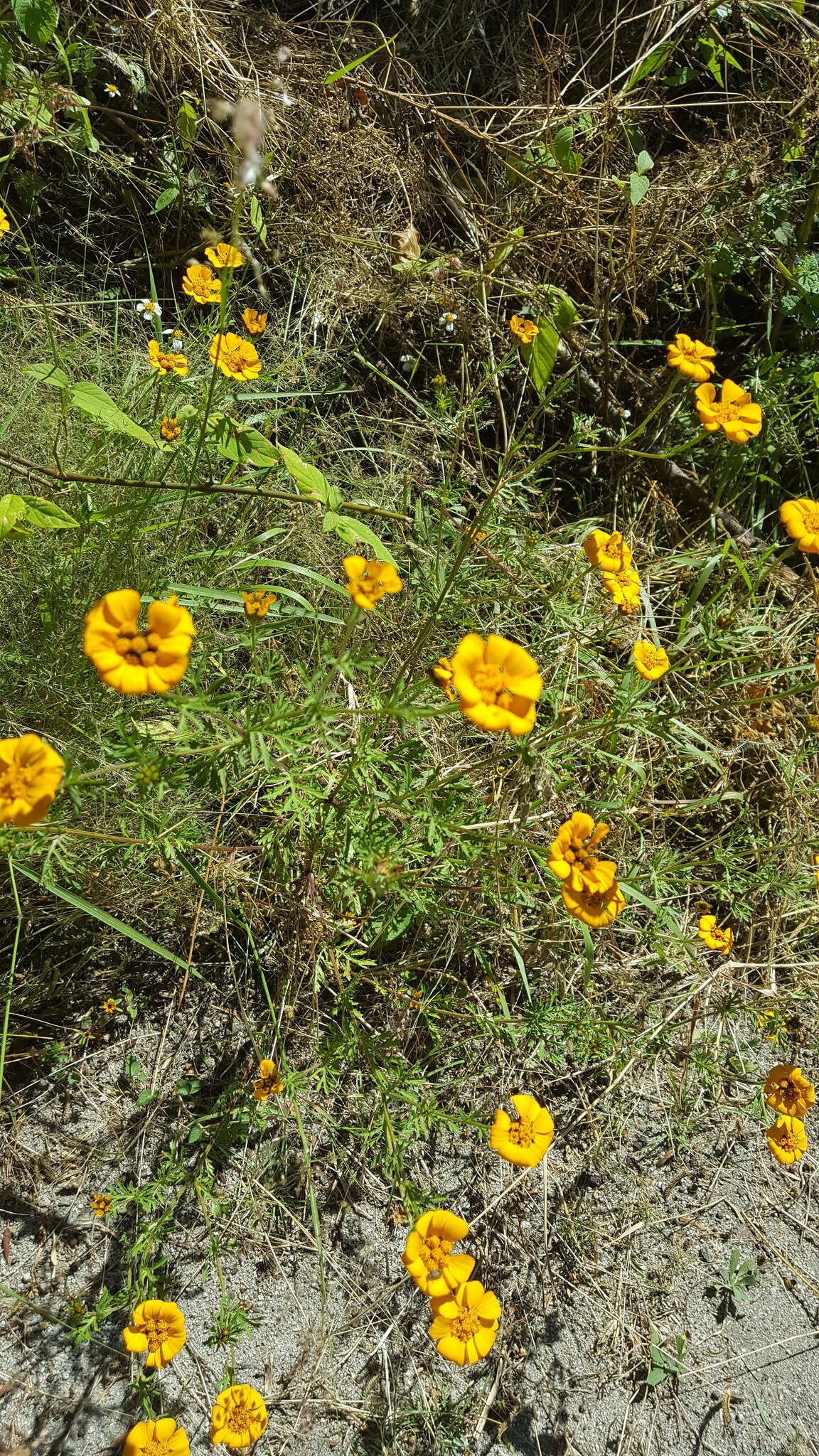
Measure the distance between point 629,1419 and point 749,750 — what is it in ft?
6.29

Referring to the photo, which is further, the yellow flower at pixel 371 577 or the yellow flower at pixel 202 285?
the yellow flower at pixel 202 285

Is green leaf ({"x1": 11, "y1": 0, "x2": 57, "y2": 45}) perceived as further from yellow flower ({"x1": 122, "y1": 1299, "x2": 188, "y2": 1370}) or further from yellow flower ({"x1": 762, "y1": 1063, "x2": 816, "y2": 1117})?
yellow flower ({"x1": 762, "y1": 1063, "x2": 816, "y2": 1117})

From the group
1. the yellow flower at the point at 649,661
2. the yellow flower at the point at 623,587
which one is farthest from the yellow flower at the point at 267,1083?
the yellow flower at the point at 623,587

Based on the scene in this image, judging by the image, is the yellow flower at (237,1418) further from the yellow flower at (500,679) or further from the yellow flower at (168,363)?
the yellow flower at (168,363)

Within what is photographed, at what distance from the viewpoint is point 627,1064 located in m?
2.42

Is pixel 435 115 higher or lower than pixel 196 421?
higher

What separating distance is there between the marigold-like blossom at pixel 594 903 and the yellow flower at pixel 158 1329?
1.15m

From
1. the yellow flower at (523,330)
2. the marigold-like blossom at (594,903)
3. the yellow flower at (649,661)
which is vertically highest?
the yellow flower at (523,330)

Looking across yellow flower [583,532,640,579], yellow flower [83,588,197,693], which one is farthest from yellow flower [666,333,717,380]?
yellow flower [83,588,197,693]

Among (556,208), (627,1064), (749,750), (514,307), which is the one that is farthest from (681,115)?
(627,1064)

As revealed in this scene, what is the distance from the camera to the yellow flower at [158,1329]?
1.77 meters

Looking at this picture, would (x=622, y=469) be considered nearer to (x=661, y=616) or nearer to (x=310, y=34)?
(x=661, y=616)

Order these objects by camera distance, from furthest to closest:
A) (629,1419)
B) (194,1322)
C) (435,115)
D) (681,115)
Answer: (681,115) < (435,115) < (629,1419) < (194,1322)

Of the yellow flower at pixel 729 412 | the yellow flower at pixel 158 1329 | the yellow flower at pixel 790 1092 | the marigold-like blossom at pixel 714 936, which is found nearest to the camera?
the yellow flower at pixel 158 1329
